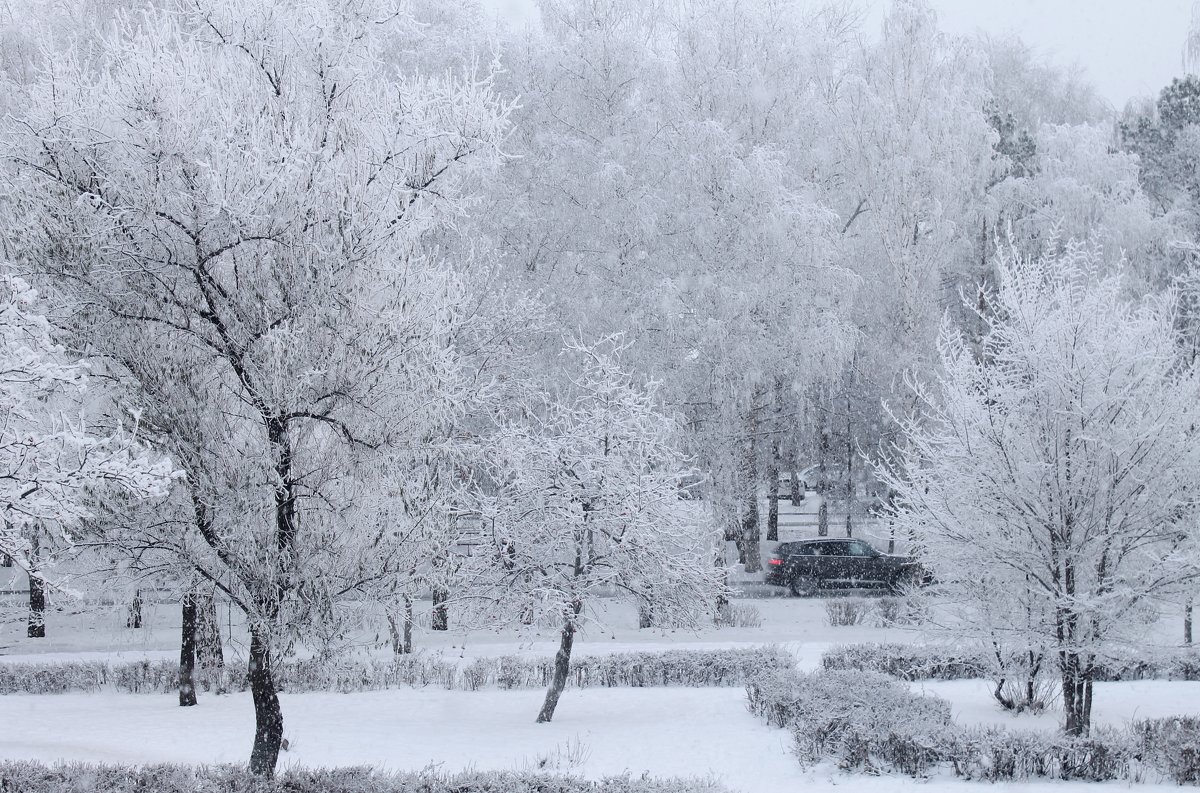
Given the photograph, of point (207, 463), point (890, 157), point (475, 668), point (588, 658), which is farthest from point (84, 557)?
point (890, 157)

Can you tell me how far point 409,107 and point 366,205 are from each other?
1251 mm

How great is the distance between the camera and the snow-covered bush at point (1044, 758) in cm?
952

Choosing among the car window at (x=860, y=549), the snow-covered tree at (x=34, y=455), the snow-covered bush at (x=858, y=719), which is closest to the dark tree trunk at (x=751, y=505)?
the car window at (x=860, y=549)

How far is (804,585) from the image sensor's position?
24734 mm

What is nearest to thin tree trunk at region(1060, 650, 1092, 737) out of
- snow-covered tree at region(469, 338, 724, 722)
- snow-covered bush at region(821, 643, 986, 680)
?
snow-covered bush at region(821, 643, 986, 680)

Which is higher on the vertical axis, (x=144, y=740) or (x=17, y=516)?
(x=17, y=516)

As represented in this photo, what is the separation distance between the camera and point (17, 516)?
21.8 ft

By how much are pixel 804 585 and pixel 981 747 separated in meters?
15.2

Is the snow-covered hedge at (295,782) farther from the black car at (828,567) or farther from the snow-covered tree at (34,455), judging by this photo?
the black car at (828,567)

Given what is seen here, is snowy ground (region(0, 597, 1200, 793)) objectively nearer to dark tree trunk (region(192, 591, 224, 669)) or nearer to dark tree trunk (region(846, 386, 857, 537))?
dark tree trunk (region(192, 591, 224, 669))

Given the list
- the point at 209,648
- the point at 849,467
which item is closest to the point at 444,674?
the point at 209,648

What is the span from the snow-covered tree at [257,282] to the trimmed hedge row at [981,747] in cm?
498

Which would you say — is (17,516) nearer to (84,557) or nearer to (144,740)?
(84,557)

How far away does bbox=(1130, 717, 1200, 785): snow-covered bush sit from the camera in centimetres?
940
